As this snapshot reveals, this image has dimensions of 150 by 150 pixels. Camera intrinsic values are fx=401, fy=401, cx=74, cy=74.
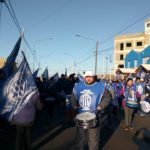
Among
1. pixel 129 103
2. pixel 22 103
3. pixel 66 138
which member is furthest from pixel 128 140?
pixel 22 103

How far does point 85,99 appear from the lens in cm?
777

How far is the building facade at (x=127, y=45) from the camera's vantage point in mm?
90750

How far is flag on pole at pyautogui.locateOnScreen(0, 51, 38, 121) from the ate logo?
90 cm

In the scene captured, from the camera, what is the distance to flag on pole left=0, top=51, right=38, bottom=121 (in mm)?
7703

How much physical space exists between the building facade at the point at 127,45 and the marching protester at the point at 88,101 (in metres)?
81.4

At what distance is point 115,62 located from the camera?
3794 inches

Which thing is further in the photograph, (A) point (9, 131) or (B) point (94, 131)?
(A) point (9, 131)

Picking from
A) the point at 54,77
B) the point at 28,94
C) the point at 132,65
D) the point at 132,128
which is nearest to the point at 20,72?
the point at 28,94

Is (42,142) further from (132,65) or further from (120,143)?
(132,65)

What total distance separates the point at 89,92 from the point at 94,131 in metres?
0.76

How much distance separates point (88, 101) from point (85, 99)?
0.07 m

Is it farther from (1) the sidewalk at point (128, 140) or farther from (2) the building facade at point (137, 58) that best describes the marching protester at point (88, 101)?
(2) the building facade at point (137, 58)

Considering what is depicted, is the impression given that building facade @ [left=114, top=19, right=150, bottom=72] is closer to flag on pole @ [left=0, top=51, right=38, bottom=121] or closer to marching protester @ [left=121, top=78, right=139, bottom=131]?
marching protester @ [left=121, top=78, right=139, bottom=131]

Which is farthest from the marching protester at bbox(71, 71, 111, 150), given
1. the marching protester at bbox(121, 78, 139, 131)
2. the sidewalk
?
the marching protester at bbox(121, 78, 139, 131)
